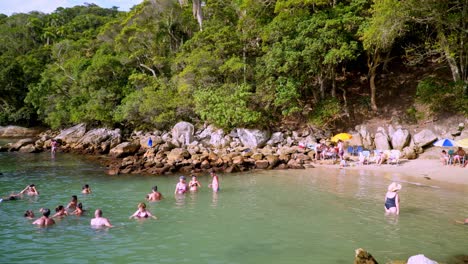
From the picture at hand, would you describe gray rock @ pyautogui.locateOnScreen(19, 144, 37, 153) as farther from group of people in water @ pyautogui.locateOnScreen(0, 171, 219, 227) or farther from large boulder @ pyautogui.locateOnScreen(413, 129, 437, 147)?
large boulder @ pyautogui.locateOnScreen(413, 129, 437, 147)

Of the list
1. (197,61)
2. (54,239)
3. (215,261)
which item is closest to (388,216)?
(215,261)

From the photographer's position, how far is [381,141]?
23.0 meters

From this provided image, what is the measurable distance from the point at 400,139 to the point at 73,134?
107 feet

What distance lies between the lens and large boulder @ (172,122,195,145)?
28578 millimetres

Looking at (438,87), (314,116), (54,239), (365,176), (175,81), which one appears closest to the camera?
(54,239)

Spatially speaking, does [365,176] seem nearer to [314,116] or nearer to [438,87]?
[314,116]

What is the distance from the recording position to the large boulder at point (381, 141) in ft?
75.2

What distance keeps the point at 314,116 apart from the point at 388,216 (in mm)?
15277

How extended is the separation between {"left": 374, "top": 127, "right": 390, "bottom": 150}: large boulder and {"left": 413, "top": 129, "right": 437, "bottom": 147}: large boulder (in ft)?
5.49

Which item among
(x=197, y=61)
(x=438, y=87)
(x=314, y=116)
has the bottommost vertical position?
(x=314, y=116)

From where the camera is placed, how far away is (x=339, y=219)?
38.4 ft

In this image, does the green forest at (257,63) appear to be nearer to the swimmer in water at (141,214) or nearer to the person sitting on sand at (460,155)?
the person sitting on sand at (460,155)

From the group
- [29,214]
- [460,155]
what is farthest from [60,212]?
[460,155]

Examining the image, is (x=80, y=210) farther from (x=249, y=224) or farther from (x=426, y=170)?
(x=426, y=170)
